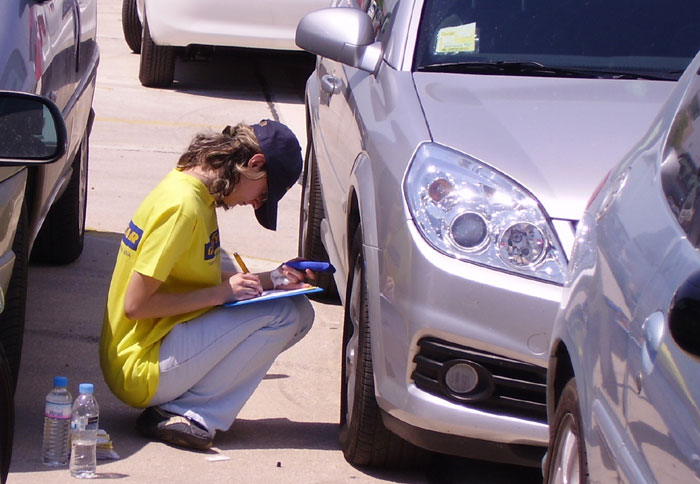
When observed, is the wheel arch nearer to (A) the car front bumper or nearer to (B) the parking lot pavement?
(A) the car front bumper

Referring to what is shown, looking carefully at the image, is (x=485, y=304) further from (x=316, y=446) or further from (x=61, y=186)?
(x=61, y=186)

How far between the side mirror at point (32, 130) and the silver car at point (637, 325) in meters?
1.25

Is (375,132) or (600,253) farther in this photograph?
(375,132)

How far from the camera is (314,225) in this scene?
235 inches

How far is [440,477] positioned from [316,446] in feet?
1.50

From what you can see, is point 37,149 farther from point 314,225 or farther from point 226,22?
point 226,22

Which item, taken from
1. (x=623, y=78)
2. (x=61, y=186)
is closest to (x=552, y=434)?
(x=623, y=78)

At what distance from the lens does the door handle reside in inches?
204

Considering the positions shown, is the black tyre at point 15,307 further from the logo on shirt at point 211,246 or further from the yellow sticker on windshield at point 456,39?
the yellow sticker on windshield at point 456,39

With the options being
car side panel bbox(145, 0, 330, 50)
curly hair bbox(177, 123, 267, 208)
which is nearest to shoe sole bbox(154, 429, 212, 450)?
curly hair bbox(177, 123, 267, 208)

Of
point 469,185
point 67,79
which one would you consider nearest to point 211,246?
point 469,185

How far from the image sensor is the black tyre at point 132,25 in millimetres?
12172

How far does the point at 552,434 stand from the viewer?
309cm

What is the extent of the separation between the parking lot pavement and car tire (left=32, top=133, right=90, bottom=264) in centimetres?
8
